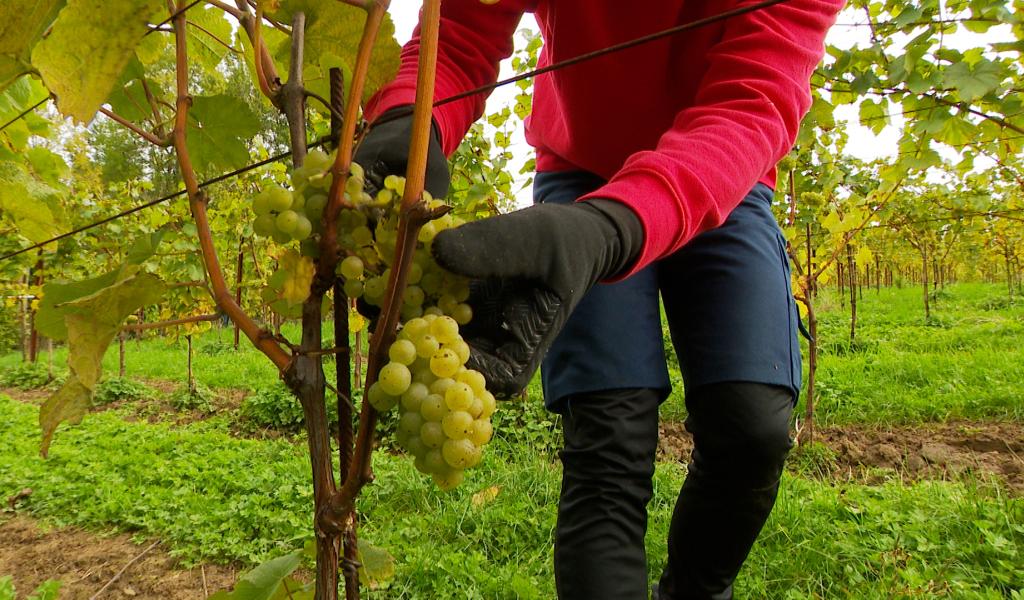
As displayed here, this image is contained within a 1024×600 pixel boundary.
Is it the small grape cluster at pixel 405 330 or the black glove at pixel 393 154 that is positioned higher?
the black glove at pixel 393 154

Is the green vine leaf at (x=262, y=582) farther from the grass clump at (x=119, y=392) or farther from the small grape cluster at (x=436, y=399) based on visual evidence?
the grass clump at (x=119, y=392)

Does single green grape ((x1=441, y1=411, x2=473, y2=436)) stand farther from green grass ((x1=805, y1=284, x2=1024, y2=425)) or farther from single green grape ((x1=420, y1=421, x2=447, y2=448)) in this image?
green grass ((x1=805, y1=284, x2=1024, y2=425))

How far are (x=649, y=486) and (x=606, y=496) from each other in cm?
15

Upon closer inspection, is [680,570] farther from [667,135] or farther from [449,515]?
[449,515]

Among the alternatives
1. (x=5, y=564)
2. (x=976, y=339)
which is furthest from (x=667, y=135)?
(x=976, y=339)

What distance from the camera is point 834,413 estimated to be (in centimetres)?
517

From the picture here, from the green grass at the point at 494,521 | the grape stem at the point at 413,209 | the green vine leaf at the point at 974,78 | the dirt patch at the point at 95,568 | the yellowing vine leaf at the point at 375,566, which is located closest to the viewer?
the grape stem at the point at 413,209

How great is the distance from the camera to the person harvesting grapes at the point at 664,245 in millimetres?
1091

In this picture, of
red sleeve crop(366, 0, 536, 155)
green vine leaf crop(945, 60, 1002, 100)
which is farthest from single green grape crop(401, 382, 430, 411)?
green vine leaf crop(945, 60, 1002, 100)

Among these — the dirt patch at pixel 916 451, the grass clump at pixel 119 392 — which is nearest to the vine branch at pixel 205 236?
the dirt patch at pixel 916 451

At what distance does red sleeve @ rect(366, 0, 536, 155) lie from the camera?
1353 millimetres

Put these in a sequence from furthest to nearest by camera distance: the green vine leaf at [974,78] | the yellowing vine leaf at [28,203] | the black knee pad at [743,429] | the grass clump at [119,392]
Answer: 1. the grass clump at [119,392]
2. the green vine leaf at [974,78]
3. the black knee pad at [743,429]
4. the yellowing vine leaf at [28,203]

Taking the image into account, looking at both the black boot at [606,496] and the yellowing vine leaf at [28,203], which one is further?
the black boot at [606,496]

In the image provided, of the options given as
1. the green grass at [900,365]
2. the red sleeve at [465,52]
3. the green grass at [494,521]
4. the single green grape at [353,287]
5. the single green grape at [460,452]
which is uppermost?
the red sleeve at [465,52]
